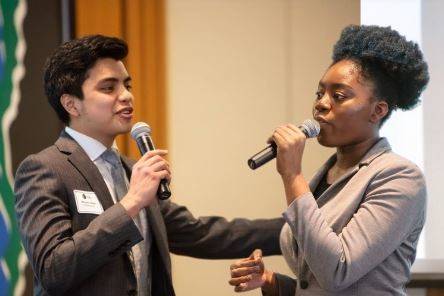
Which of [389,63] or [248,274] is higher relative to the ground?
[389,63]

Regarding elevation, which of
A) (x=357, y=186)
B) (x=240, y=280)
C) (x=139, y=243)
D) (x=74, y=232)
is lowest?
(x=240, y=280)

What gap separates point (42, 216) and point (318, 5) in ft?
7.00

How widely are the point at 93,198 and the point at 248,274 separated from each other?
61 centimetres

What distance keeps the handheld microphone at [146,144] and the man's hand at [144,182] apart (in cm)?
2

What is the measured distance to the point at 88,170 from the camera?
2156 millimetres

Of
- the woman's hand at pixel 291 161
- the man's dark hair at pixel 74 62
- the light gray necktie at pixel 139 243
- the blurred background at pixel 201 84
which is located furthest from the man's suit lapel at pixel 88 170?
the blurred background at pixel 201 84

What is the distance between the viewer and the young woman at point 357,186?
1.84m

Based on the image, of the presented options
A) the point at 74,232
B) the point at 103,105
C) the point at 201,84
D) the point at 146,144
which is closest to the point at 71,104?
the point at 103,105

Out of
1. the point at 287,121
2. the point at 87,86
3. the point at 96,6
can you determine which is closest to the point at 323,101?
the point at 87,86

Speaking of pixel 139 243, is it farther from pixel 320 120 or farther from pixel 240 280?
pixel 320 120

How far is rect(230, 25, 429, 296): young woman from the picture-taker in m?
1.84

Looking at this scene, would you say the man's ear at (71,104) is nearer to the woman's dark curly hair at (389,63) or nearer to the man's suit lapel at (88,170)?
the man's suit lapel at (88,170)

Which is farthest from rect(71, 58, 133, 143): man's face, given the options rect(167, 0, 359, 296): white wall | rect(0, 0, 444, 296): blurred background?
rect(167, 0, 359, 296): white wall

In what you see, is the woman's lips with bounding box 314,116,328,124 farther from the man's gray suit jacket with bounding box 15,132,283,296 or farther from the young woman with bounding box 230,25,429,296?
the man's gray suit jacket with bounding box 15,132,283,296
